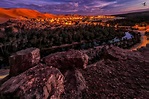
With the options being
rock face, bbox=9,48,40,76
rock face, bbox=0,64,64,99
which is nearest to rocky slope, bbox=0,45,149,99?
rock face, bbox=0,64,64,99

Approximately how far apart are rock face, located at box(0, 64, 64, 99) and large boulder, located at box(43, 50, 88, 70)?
1263 mm

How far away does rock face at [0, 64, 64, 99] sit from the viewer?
775cm

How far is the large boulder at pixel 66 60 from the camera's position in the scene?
410 inches

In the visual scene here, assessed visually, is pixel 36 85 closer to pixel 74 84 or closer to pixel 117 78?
pixel 74 84

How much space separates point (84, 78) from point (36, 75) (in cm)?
273

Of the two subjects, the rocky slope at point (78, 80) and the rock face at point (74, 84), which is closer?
the rocky slope at point (78, 80)

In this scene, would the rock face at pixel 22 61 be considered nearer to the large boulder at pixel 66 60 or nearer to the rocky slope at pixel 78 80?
the rocky slope at pixel 78 80

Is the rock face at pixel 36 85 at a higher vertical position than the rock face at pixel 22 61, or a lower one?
lower

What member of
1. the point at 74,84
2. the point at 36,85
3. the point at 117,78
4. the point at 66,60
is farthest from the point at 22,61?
the point at 117,78

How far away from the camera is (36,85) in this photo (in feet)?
26.3

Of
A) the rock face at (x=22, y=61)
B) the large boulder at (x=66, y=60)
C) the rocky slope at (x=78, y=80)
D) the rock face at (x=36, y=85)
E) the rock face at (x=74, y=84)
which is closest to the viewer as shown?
the rock face at (x=36, y=85)

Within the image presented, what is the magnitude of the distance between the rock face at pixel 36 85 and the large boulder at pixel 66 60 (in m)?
1.26

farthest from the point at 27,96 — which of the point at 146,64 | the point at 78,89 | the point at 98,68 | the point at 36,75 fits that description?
the point at 146,64

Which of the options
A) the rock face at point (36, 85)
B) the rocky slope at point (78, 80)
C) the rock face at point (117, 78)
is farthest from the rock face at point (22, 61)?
the rock face at point (117, 78)
